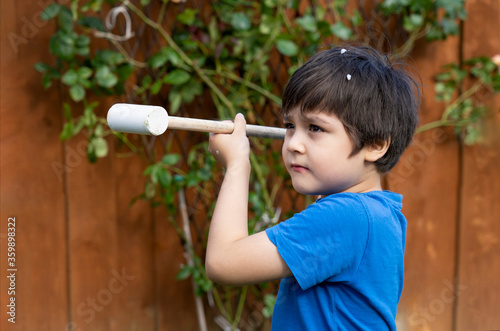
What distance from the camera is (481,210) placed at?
2113 mm

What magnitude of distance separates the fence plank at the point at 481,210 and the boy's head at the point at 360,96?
1253 mm

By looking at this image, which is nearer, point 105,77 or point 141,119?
point 141,119

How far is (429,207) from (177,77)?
3.61 ft

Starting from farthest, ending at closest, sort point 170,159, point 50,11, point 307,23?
→ 1. point 307,23
2. point 170,159
3. point 50,11

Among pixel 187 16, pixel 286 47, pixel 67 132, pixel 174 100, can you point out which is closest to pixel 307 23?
pixel 286 47

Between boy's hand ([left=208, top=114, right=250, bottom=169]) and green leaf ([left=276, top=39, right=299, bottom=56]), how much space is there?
0.72m

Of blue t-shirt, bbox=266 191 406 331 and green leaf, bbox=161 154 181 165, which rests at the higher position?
green leaf, bbox=161 154 181 165

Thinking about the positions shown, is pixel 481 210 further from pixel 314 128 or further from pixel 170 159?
pixel 314 128

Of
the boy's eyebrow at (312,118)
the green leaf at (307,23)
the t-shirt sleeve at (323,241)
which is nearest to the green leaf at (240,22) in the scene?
the green leaf at (307,23)

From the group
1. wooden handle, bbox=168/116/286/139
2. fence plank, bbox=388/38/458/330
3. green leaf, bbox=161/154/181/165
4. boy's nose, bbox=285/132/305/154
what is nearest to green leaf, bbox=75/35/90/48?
green leaf, bbox=161/154/181/165

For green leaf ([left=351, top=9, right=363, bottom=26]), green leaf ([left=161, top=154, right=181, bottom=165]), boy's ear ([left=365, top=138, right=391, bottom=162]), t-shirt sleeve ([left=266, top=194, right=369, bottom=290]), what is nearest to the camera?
t-shirt sleeve ([left=266, top=194, right=369, bottom=290])

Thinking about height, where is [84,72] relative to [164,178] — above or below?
above

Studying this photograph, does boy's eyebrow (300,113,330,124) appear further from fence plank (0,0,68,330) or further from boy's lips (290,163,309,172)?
fence plank (0,0,68,330)

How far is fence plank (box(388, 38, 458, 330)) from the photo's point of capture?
2.02 metres
